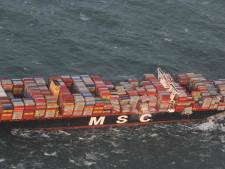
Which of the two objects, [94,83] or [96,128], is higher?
[94,83]

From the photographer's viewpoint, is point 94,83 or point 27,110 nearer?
point 27,110

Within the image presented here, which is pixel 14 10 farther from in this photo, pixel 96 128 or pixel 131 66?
pixel 96 128

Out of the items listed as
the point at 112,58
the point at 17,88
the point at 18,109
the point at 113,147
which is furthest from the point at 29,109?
the point at 112,58

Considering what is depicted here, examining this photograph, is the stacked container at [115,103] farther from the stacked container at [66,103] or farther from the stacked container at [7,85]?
the stacked container at [7,85]

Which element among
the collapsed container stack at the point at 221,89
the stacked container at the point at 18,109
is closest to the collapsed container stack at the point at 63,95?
the stacked container at the point at 18,109

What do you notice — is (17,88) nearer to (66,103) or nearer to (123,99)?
(66,103)

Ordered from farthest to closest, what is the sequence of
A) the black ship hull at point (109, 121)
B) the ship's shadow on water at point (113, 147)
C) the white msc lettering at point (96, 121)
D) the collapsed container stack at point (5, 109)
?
the white msc lettering at point (96, 121) → the black ship hull at point (109, 121) → the collapsed container stack at point (5, 109) → the ship's shadow on water at point (113, 147)

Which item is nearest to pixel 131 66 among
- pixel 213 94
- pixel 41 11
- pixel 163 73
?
pixel 163 73
